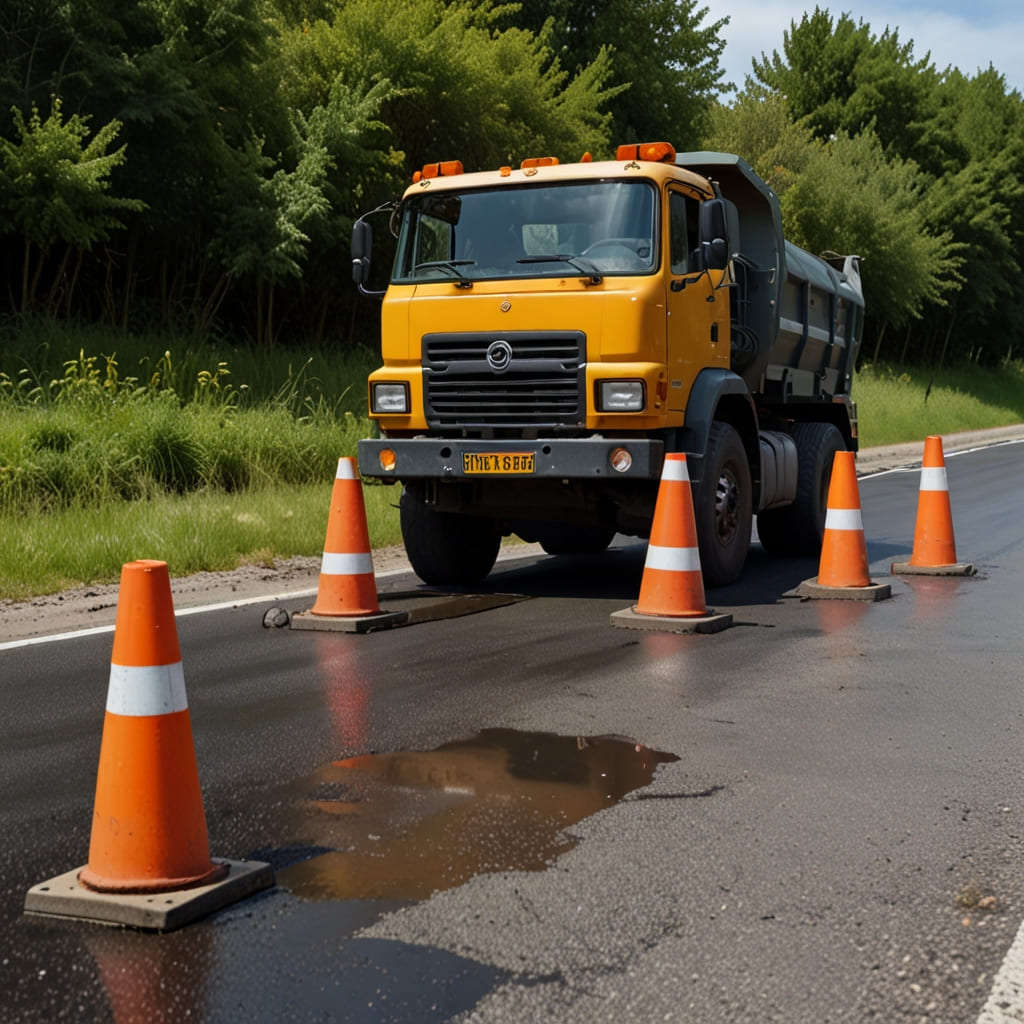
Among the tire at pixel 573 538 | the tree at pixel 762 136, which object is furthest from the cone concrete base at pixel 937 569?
the tree at pixel 762 136

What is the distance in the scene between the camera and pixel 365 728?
600 centimetres

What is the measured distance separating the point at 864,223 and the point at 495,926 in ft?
136

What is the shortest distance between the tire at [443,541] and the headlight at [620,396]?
5.20ft

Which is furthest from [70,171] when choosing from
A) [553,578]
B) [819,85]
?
[819,85]

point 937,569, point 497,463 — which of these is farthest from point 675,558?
point 937,569

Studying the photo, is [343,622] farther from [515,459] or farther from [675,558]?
[675,558]

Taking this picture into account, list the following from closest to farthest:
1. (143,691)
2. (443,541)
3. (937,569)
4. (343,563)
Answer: (143,691) < (343,563) < (443,541) < (937,569)

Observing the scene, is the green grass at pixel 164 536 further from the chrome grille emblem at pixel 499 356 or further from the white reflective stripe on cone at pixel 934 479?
the white reflective stripe on cone at pixel 934 479

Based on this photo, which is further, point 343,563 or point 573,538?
point 573,538

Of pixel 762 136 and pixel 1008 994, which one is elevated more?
pixel 762 136

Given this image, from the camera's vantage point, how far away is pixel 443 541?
10.5 m

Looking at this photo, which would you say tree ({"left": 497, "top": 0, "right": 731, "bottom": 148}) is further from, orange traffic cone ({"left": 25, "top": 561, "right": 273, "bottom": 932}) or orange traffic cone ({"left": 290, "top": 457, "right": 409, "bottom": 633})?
orange traffic cone ({"left": 25, "top": 561, "right": 273, "bottom": 932})

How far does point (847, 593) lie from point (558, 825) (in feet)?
18.7

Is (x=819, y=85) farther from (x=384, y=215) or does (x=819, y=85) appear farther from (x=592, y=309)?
(x=592, y=309)
